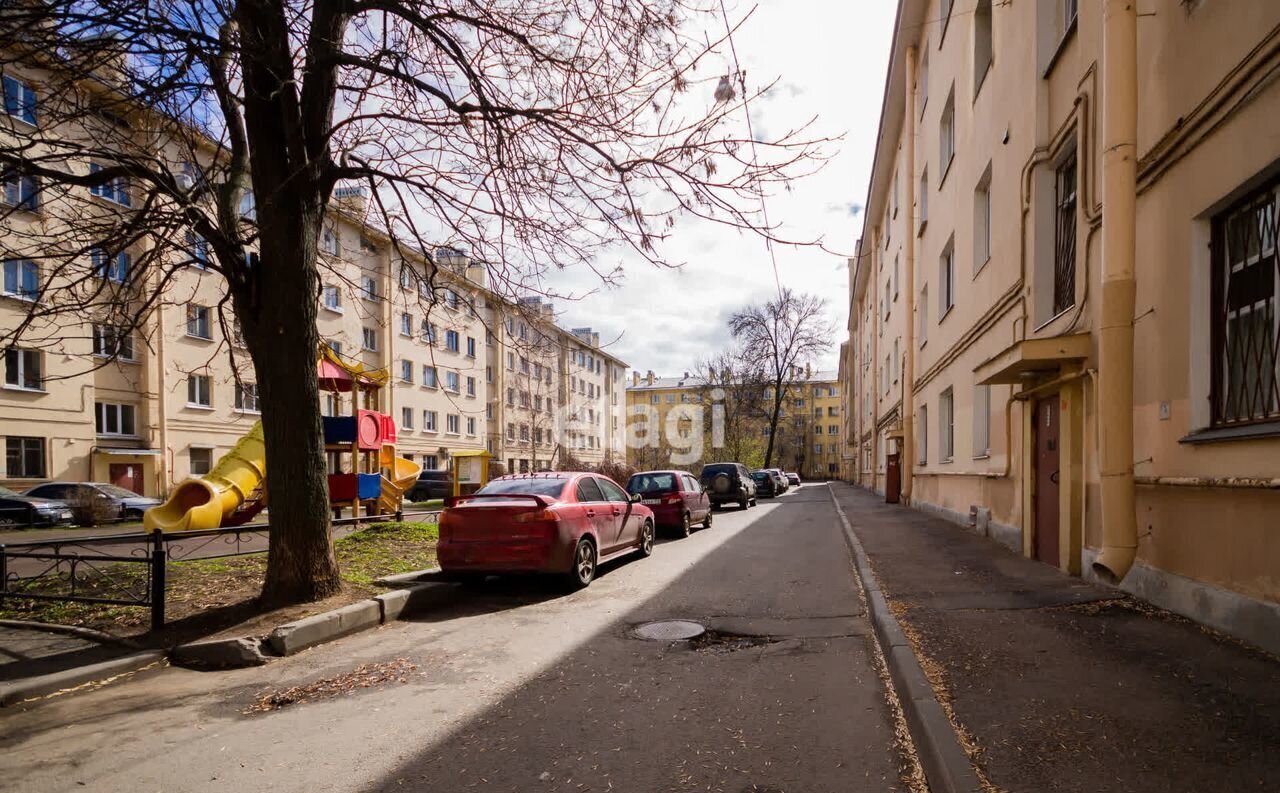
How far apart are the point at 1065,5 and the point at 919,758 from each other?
9.32m

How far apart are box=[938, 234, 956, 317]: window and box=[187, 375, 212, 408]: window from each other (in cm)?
2559

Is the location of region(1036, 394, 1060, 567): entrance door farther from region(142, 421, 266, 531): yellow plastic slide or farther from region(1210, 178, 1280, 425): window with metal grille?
region(142, 421, 266, 531): yellow plastic slide

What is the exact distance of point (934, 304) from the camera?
696 inches

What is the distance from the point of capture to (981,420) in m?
13.1

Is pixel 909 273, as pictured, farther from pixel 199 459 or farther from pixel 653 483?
pixel 199 459

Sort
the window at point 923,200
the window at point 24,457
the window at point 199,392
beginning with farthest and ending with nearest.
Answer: the window at point 199,392 → the window at point 24,457 → the window at point 923,200

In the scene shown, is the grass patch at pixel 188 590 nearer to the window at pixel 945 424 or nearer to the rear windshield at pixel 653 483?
the rear windshield at pixel 653 483

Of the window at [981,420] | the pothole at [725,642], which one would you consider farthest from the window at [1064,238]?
the pothole at [725,642]

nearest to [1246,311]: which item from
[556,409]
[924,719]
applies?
[924,719]

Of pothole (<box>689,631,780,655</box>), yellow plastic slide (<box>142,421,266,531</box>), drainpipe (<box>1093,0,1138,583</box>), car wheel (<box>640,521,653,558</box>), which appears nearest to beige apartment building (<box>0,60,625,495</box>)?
yellow plastic slide (<box>142,421,266,531</box>)

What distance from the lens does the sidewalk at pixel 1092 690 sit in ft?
10.8

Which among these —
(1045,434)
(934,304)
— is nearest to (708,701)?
(1045,434)

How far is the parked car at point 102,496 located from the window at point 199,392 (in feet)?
20.9

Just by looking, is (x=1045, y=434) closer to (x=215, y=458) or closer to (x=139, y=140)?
(x=139, y=140)
